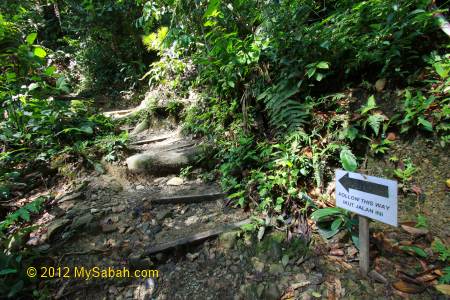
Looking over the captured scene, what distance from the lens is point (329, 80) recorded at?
131 inches

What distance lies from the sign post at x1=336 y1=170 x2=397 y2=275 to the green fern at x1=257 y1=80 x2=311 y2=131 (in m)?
1.32

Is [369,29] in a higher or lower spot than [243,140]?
higher

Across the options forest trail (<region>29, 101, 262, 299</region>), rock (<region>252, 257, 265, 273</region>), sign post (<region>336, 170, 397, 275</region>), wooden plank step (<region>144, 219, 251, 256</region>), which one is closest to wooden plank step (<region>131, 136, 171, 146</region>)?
forest trail (<region>29, 101, 262, 299</region>)

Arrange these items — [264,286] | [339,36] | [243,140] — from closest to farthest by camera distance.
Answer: [264,286]
[339,36]
[243,140]

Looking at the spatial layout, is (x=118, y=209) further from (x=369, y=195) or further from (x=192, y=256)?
(x=369, y=195)

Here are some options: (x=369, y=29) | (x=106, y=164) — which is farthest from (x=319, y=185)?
(x=106, y=164)

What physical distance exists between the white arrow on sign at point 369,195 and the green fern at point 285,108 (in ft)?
4.33

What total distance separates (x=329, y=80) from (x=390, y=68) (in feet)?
2.35

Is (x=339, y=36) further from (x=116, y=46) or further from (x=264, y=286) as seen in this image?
(x=116, y=46)

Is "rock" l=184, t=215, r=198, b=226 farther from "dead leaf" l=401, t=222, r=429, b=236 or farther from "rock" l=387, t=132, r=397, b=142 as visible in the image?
"rock" l=387, t=132, r=397, b=142

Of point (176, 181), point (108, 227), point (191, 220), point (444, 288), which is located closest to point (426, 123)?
point (444, 288)

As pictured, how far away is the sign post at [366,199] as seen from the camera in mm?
1599

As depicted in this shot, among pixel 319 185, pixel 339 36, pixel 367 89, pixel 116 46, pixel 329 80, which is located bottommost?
pixel 319 185

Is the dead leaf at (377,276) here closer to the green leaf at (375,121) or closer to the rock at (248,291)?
the rock at (248,291)
